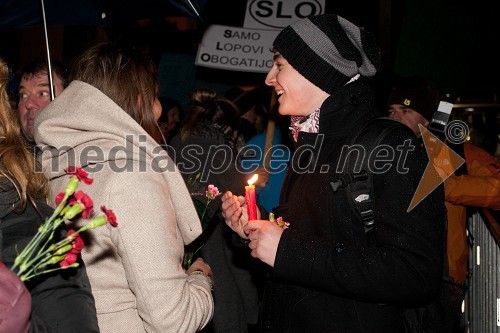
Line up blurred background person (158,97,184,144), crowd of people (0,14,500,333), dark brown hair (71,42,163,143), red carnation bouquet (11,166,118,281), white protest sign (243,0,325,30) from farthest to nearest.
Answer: blurred background person (158,97,184,144), white protest sign (243,0,325,30), dark brown hair (71,42,163,143), crowd of people (0,14,500,333), red carnation bouquet (11,166,118,281)

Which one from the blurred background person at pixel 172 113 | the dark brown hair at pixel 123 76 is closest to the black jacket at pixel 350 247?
the dark brown hair at pixel 123 76

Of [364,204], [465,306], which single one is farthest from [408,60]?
[364,204]

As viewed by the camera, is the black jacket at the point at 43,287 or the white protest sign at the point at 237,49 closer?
the black jacket at the point at 43,287

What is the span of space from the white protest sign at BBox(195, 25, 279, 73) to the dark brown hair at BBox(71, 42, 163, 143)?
161 inches

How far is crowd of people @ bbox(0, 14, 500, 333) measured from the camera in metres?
1.84

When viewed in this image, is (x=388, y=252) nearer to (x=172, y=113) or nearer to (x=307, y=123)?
(x=307, y=123)

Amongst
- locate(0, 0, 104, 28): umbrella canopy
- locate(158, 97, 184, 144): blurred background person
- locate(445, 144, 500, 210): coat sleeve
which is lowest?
locate(158, 97, 184, 144): blurred background person

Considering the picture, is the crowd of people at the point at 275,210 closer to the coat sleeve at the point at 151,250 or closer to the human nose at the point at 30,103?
the coat sleeve at the point at 151,250

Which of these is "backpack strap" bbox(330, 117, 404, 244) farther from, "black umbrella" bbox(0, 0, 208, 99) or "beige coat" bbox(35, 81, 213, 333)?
"black umbrella" bbox(0, 0, 208, 99)

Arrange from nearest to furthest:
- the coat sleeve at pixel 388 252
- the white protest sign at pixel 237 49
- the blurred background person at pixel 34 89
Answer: the coat sleeve at pixel 388 252
the blurred background person at pixel 34 89
the white protest sign at pixel 237 49

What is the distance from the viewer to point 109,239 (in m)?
2.12

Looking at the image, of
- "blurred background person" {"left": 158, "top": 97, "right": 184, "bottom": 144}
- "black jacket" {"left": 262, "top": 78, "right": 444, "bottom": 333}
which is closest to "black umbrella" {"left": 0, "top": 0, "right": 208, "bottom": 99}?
"black jacket" {"left": 262, "top": 78, "right": 444, "bottom": 333}

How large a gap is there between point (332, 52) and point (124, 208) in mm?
1196

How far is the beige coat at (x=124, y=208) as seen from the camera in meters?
2.04
